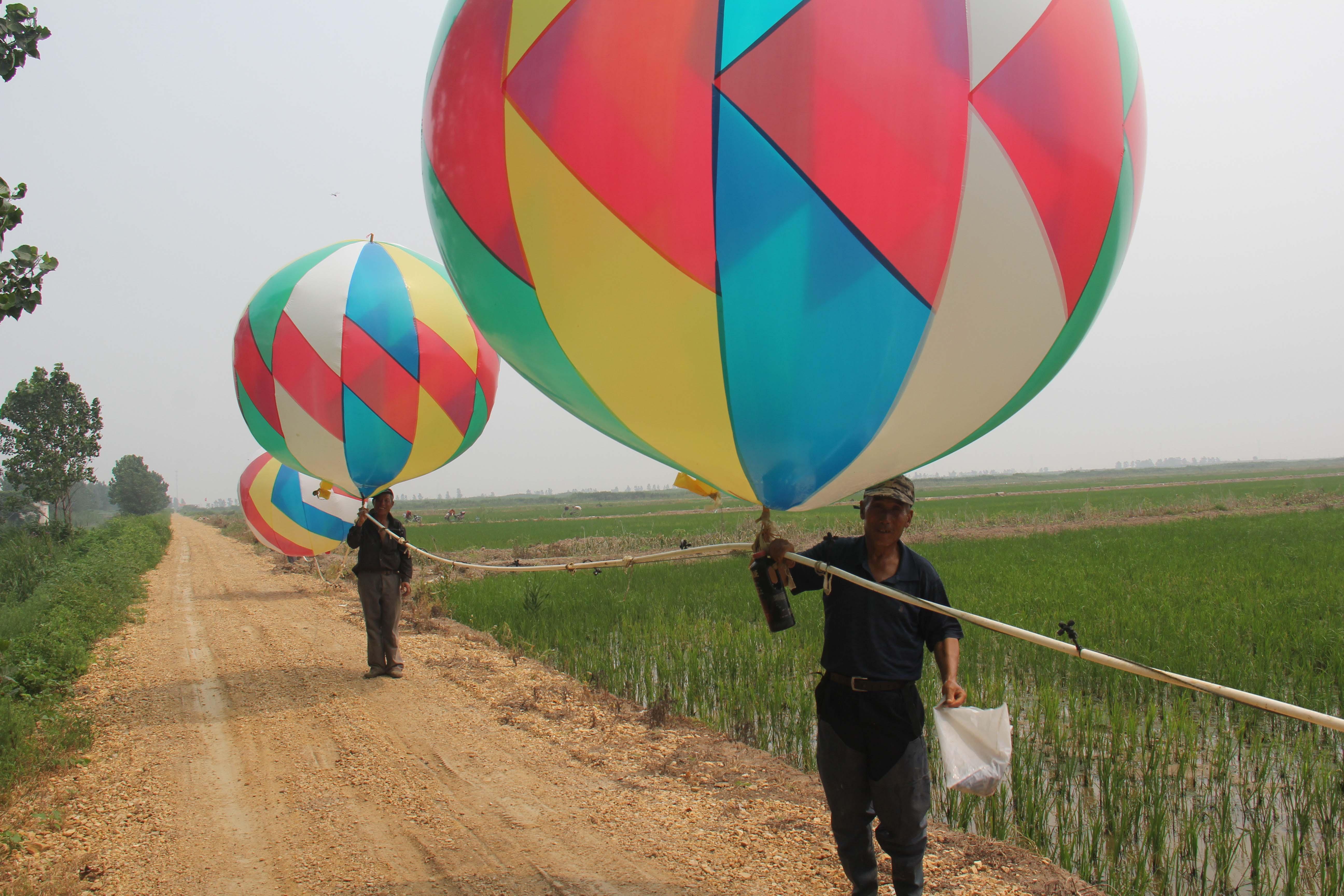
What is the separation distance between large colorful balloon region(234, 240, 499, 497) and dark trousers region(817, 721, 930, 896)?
4521mm

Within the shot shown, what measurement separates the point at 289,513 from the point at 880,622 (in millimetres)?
13378

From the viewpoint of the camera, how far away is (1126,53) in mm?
2275

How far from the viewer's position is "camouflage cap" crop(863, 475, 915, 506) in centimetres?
256

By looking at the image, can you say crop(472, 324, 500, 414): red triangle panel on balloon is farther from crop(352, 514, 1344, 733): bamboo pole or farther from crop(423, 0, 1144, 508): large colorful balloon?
crop(423, 0, 1144, 508): large colorful balloon

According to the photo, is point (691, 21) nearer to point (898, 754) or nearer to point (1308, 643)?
point (898, 754)

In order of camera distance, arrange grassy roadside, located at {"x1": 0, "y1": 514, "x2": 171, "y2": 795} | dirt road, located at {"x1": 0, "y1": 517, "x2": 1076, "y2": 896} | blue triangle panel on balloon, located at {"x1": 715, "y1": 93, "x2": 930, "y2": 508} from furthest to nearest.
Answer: grassy roadside, located at {"x1": 0, "y1": 514, "x2": 171, "y2": 795}
dirt road, located at {"x1": 0, "y1": 517, "x2": 1076, "y2": 896}
blue triangle panel on balloon, located at {"x1": 715, "y1": 93, "x2": 930, "y2": 508}

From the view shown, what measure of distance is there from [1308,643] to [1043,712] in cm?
325

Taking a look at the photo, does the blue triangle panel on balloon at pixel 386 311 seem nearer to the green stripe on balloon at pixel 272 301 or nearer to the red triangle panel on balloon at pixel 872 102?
the green stripe on balloon at pixel 272 301

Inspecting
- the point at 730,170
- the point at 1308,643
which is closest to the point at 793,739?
the point at 730,170

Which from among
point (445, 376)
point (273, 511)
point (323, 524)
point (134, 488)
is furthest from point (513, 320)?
point (134, 488)

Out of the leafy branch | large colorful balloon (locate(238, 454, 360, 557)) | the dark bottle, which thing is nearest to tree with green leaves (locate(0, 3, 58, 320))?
the leafy branch

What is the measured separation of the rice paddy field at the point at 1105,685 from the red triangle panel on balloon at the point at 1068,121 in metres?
2.90

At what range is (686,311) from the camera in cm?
205

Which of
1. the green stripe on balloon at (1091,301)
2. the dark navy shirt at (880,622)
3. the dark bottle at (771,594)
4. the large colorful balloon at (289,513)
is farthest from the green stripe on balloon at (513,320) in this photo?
the large colorful balloon at (289,513)
